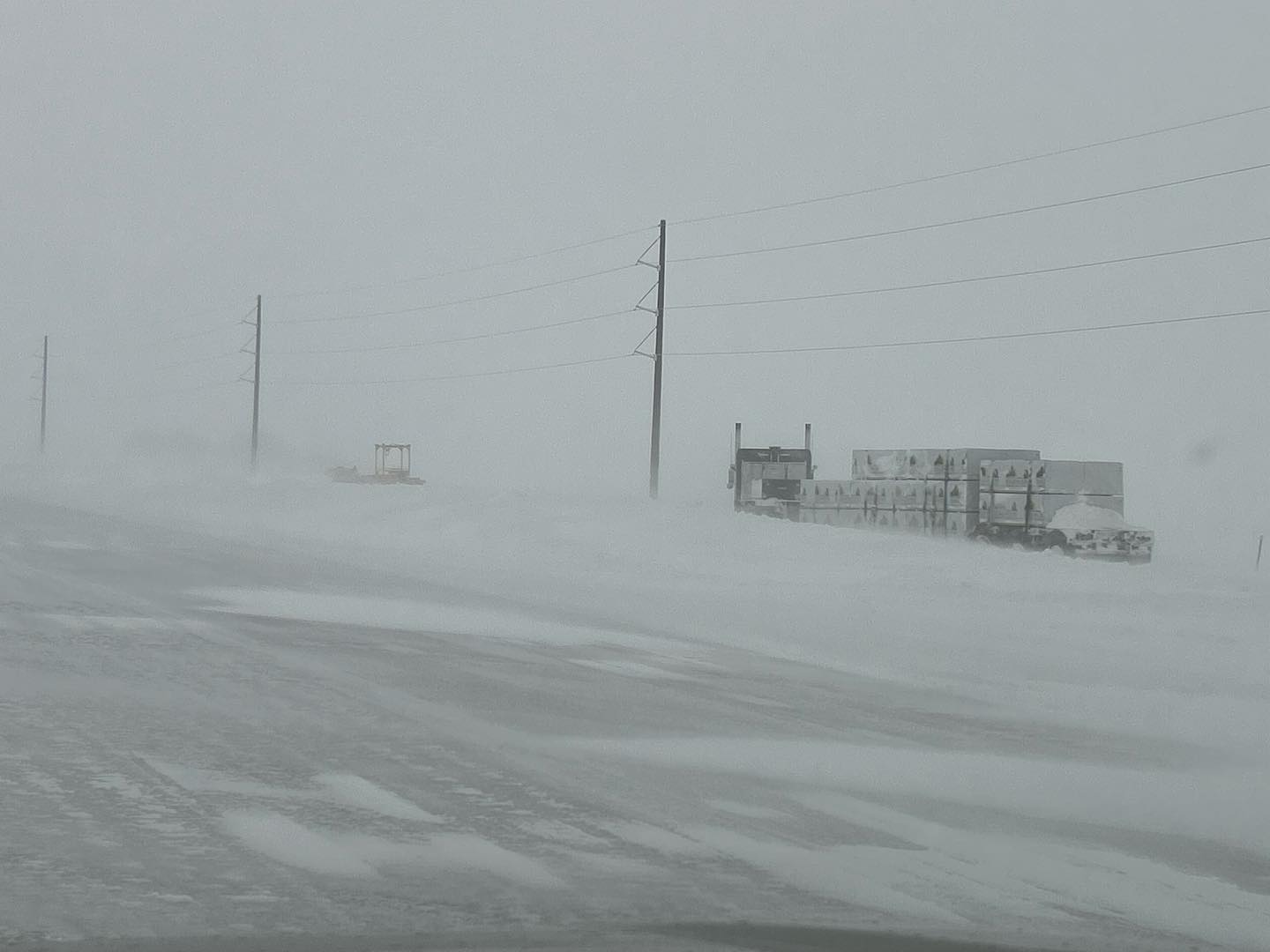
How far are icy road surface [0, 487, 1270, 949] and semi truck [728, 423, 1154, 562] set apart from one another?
12824 mm

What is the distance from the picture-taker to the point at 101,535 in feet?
100

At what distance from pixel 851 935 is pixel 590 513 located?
99.5 feet

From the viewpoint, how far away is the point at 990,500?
108ft

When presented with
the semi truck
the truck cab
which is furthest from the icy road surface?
the truck cab

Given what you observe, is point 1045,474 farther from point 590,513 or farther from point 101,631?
point 101,631

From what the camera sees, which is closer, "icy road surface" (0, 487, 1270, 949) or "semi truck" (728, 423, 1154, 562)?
"icy road surface" (0, 487, 1270, 949)

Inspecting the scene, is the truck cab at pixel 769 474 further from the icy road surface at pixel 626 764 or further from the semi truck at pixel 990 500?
the icy road surface at pixel 626 764

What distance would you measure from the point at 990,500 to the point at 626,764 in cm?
2614

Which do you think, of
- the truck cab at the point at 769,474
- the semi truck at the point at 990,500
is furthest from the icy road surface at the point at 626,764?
the truck cab at the point at 769,474

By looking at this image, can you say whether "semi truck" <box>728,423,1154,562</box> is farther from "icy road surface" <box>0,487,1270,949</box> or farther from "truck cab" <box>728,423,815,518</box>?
"icy road surface" <box>0,487,1270,949</box>

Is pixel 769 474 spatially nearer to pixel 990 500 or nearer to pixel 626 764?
pixel 990 500

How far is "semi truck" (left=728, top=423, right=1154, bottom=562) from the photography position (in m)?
31.0

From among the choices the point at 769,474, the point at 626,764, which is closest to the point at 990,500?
the point at 769,474

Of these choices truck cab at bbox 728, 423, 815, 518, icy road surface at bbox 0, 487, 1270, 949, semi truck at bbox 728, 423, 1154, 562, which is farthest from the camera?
truck cab at bbox 728, 423, 815, 518
